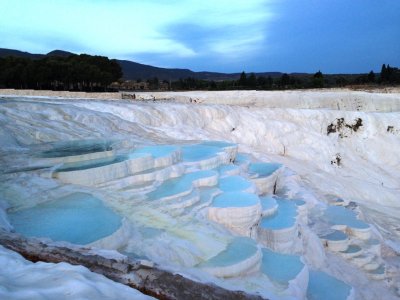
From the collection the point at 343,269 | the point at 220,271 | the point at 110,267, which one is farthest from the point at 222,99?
the point at 110,267

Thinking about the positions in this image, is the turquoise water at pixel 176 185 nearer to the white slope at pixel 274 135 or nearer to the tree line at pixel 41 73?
the white slope at pixel 274 135

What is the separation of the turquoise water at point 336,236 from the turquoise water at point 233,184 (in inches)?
67.4

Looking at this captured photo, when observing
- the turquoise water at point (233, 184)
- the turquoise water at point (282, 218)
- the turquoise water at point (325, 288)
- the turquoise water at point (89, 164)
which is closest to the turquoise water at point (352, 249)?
the turquoise water at point (282, 218)

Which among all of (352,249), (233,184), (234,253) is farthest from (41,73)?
(234,253)

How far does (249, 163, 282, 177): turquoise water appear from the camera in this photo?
7117 mm

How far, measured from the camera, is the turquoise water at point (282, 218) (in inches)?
201

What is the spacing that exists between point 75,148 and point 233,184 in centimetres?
244

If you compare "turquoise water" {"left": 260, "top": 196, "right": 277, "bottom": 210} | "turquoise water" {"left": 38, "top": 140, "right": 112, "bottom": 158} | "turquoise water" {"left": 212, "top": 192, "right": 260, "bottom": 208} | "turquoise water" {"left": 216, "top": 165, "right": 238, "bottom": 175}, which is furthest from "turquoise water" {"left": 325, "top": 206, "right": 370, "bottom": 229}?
"turquoise water" {"left": 38, "top": 140, "right": 112, "bottom": 158}

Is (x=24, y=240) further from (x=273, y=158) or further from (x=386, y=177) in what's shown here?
(x=386, y=177)

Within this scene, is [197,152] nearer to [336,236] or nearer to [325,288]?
[336,236]

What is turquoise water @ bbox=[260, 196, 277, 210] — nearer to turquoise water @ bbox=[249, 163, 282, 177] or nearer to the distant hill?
turquoise water @ bbox=[249, 163, 282, 177]

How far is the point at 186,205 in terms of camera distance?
4.46 meters

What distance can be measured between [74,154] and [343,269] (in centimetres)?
422

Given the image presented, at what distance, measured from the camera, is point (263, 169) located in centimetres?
768
